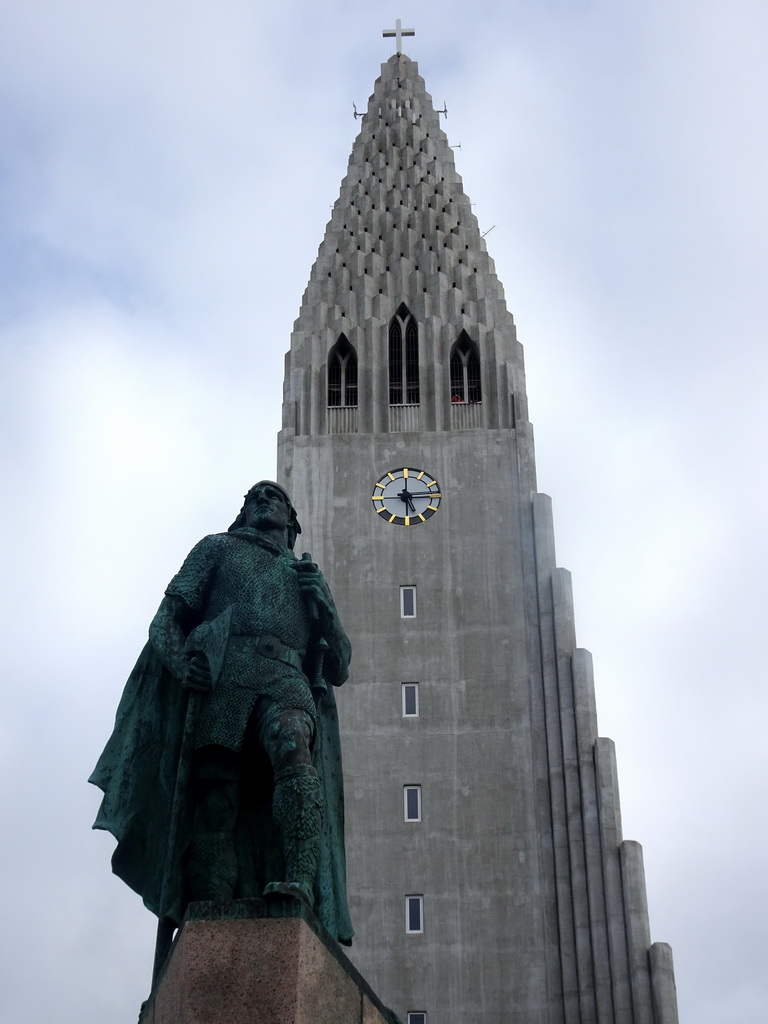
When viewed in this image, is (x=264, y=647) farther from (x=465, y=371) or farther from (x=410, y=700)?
(x=465, y=371)

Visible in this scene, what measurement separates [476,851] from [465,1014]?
169 inches

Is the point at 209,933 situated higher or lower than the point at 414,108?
lower

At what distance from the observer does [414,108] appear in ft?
199

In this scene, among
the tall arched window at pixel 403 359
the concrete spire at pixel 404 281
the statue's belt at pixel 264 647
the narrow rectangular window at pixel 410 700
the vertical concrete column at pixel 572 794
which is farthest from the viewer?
the tall arched window at pixel 403 359

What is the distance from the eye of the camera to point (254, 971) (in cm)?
913

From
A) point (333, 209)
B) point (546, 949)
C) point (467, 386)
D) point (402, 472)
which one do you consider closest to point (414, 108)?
point (333, 209)

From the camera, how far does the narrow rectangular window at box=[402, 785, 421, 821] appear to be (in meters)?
42.7

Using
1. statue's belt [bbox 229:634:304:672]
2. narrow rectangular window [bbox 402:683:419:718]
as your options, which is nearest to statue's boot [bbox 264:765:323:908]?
statue's belt [bbox 229:634:304:672]

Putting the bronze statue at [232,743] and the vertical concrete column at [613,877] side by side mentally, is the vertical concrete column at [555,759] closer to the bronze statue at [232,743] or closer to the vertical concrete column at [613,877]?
the vertical concrete column at [613,877]

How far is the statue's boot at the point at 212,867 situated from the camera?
1044cm

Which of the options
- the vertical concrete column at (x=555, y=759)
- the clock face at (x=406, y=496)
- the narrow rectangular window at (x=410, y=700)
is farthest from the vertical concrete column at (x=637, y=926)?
the clock face at (x=406, y=496)

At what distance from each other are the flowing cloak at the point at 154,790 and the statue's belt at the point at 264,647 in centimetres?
47

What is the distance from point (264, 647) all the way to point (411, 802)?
1285 inches

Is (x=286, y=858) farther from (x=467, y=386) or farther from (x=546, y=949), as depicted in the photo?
(x=467, y=386)
